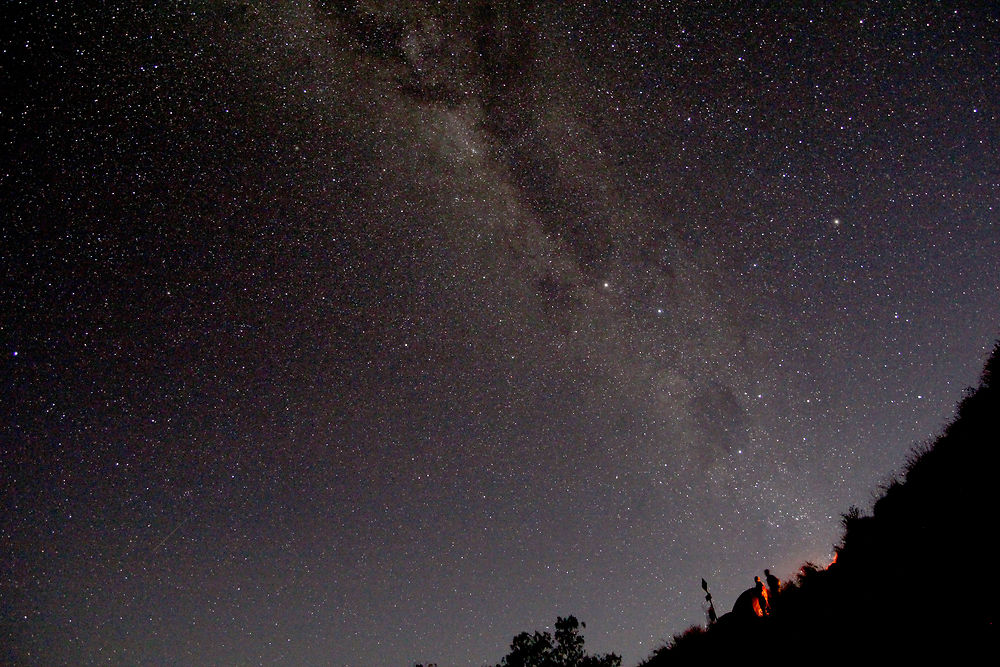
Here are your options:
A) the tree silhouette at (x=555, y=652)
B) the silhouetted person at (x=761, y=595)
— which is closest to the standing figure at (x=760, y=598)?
the silhouetted person at (x=761, y=595)

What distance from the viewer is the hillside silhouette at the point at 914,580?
455 centimetres

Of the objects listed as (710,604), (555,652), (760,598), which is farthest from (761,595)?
(555,652)

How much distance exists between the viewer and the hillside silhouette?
4555mm

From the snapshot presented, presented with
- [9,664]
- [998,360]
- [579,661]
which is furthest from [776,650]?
[9,664]

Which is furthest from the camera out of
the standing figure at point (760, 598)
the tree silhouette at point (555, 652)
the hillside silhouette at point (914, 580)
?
the tree silhouette at point (555, 652)

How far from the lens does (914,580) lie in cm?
535

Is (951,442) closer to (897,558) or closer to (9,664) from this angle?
(897,558)

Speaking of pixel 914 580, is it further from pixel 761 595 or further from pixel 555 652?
pixel 555 652

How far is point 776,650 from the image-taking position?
6918 mm

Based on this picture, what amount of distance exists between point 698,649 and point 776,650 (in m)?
4.60

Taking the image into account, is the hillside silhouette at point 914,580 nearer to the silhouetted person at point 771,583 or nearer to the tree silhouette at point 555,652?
the silhouetted person at point 771,583

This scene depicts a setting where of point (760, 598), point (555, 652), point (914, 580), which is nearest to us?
point (914, 580)

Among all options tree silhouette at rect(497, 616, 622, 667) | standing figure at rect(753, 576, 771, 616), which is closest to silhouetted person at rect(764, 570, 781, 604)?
standing figure at rect(753, 576, 771, 616)

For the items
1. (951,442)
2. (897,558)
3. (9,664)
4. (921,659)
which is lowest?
(921,659)
